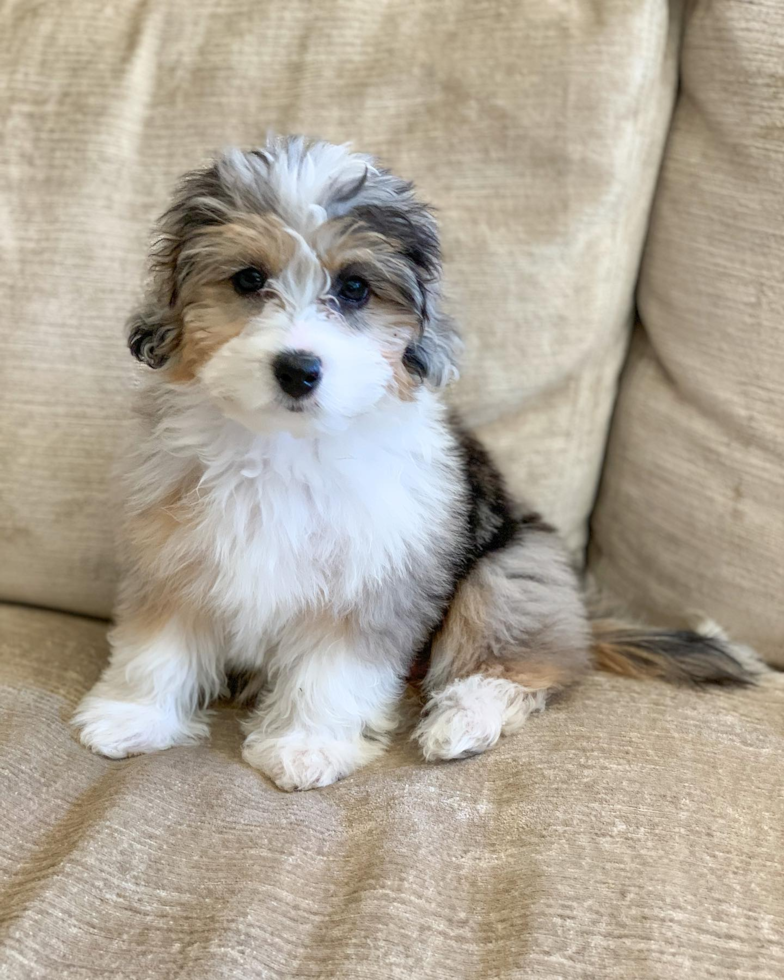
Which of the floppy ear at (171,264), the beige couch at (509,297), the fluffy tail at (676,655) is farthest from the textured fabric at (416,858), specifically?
the floppy ear at (171,264)

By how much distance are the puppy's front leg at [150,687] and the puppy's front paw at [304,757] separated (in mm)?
161

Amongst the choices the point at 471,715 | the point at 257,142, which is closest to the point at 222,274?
the point at 257,142

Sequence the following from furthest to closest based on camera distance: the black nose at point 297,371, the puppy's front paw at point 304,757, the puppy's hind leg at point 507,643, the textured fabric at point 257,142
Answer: the textured fabric at point 257,142 → the puppy's hind leg at point 507,643 → the puppy's front paw at point 304,757 → the black nose at point 297,371

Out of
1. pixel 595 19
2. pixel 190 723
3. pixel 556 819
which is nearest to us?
pixel 556 819

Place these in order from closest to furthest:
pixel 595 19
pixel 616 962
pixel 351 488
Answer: pixel 616 962, pixel 351 488, pixel 595 19

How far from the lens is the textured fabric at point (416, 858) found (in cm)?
117

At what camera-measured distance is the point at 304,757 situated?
5.22 feet

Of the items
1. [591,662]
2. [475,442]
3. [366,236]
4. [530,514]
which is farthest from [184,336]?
[591,662]

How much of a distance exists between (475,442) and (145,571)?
0.77 metres

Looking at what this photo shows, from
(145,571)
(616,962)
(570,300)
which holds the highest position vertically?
(570,300)

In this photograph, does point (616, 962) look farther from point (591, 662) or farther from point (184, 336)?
point (184, 336)

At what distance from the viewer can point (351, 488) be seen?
5.23 ft

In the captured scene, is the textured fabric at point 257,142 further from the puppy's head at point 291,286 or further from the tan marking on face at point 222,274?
the tan marking on face at point 222,274

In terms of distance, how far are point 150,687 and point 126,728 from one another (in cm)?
9
